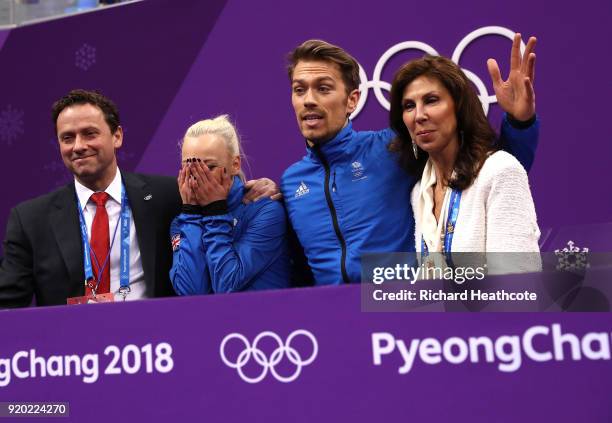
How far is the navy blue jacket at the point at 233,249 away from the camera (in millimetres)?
2354

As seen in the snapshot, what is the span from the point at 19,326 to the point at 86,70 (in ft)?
10.6

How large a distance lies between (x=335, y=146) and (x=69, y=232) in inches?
39.1

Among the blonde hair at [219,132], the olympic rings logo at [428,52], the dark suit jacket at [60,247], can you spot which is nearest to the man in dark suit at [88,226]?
the dark suit jacket at [60,247]

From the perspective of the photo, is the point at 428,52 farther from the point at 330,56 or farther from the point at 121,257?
the point at 121,257

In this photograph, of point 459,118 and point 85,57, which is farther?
point 85,57

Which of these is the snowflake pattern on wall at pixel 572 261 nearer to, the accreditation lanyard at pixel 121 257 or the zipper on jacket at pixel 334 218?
the zipper on jacket at pixel 334 218

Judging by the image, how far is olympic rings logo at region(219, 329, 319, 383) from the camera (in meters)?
1.65

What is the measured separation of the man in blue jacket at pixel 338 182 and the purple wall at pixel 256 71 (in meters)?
1.36

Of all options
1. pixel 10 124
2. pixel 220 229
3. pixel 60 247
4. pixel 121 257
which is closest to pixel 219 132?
pixel 220 229

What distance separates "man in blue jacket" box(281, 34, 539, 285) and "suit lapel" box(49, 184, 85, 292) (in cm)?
75

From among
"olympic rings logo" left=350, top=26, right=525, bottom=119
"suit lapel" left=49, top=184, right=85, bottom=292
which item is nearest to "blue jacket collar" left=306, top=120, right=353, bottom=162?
"suit lapel" left=49, top=184, right=85, bottom=292

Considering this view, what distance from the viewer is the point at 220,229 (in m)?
2.40

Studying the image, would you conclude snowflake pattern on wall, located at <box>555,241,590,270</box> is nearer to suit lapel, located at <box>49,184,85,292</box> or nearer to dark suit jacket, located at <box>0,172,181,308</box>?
dark suit jacket, located at <box>0,172,181,308</box>

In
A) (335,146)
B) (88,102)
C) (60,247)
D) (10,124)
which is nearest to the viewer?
(335,146)
